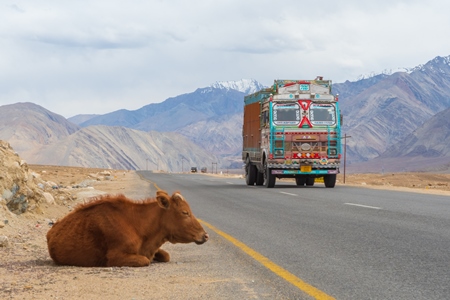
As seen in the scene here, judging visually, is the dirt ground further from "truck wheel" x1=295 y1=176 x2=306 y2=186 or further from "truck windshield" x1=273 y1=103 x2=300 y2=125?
"truck wheel" x1=295 y1=176 x2=306 y2=186

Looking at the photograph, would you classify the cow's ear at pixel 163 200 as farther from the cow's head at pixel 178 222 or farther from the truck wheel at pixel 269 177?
the truck wheel at pixel 269 177

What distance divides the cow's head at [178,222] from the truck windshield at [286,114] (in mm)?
19025

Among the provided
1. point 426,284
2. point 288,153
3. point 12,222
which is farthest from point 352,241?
point 288,153

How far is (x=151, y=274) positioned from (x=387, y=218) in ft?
24.1

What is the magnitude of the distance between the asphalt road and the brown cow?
1.34m

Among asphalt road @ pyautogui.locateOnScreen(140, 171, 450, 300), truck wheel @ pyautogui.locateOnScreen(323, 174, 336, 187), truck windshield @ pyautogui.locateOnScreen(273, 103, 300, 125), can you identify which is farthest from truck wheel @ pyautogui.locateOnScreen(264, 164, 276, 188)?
A: asphalt road @ pyautogui.locateOnScreen(140, 171, 450, 300)

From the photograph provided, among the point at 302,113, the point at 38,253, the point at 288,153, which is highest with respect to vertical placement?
the point at 302,113

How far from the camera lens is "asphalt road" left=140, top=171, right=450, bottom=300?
6.59m

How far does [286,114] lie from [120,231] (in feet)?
64.5

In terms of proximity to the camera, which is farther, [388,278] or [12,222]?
[12,222]

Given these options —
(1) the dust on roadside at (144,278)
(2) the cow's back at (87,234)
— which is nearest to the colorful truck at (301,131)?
(1) the dust on roadside at (144,278)

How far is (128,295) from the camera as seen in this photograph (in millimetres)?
6066

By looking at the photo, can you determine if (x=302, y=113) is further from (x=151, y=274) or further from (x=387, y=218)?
(x=151, y=274)

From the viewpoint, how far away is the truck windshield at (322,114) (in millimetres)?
26703
